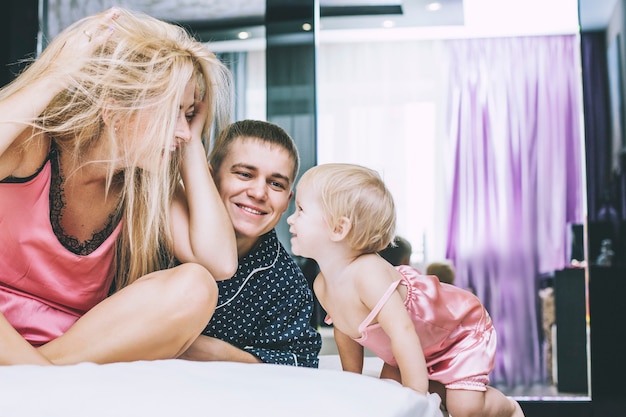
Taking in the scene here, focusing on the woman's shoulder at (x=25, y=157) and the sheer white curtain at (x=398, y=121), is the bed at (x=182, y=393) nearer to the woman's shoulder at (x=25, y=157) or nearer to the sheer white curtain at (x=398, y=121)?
the woman's shoulder at (x=25, y=157)

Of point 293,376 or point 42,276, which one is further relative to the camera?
point 42,276

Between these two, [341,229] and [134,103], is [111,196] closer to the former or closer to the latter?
[134,103]

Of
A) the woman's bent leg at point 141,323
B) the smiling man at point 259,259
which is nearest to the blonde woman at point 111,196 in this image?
the woman's bent leg at point 141,323

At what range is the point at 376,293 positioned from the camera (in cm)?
126

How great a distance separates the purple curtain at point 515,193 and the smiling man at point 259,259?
2.50m

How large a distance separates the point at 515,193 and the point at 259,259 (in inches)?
106

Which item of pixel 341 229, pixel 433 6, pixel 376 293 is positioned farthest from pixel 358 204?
pixel 433 6

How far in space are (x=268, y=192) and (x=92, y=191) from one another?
402 mm

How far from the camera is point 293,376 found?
83 cm

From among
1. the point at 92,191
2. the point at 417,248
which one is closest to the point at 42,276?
the point at 92,191

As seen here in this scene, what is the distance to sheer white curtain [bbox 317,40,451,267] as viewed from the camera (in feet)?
13.1

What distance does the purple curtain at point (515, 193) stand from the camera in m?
3.89

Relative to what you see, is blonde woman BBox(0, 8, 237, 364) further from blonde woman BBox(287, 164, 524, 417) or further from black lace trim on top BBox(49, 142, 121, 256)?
blonde woman BBox(287, 164, 524, 417)

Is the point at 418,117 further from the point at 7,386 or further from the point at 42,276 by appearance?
the point at 7,386
